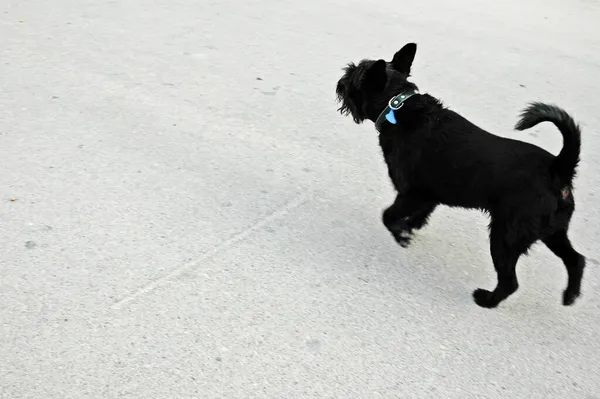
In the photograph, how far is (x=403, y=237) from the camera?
3.84m

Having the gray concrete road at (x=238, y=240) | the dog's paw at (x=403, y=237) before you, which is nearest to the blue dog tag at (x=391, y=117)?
the dog's paw at (x=403, y=237)

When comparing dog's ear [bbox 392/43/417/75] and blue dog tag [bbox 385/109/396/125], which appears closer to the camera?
blue dog tag [bbox 385/109/396/125]

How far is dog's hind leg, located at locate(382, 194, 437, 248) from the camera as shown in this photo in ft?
12.0

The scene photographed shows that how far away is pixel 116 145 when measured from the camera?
15.2ft

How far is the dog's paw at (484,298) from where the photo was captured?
3441 mm

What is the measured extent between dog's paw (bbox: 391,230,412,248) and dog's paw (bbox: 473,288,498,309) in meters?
0.52

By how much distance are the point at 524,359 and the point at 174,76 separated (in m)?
3.86

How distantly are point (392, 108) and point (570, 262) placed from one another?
1.22 metres

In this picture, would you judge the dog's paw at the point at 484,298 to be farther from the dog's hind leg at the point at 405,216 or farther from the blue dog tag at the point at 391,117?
the blue dog tag at the point at 391,117

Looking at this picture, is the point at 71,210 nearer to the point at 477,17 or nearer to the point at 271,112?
the point at 271,112

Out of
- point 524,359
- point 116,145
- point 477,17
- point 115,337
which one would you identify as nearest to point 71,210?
point 116,145

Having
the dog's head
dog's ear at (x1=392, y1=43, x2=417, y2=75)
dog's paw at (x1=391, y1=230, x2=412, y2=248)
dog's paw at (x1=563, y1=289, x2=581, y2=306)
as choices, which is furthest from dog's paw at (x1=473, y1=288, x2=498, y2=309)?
dog's ear at (x1=392, y1=43, x2=417, y2=75)

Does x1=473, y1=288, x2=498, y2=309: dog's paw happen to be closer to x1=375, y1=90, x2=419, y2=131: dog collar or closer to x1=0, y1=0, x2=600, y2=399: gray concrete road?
x1=0, y1=0, x2=600, y2=399: gray concrete road

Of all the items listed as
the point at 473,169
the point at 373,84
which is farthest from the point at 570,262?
the point at 373,84
